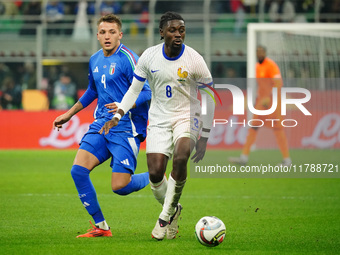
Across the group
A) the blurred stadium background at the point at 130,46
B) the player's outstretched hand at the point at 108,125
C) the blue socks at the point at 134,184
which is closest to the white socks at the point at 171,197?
the blue socks at the point at 134,184

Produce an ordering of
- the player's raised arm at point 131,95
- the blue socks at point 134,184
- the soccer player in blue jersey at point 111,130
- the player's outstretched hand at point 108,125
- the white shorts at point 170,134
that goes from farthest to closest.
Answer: the blue socks at point 134,184 < the soccer player in blue jersey at point 111,130 < the player's raised arm at point 131,95 < the white shorts at point 170,134 < the player's outstretched hand at point 108,125

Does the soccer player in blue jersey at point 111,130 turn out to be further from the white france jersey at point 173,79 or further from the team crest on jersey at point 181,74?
the team crest on jersey at point 181,74

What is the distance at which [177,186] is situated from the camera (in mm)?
6648

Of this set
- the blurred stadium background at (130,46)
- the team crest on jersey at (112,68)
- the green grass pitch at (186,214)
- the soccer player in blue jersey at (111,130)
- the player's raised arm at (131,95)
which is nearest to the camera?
the green grass pitch at (186,214)

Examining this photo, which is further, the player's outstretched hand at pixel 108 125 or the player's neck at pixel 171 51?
the player's neck at pixel 171 51

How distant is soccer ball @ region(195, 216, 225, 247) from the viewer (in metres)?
6.30

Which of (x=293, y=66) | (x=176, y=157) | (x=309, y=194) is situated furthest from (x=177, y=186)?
(x=293, y=66)

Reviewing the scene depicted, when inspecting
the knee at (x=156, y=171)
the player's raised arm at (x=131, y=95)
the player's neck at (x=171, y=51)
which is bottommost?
the knee at (x=156, y=171)

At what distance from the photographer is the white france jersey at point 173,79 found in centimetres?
679

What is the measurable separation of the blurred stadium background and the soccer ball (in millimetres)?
11552

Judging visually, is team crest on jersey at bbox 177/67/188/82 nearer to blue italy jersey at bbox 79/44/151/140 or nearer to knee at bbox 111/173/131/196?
blue italy jersey at bbox 79/44/151/140

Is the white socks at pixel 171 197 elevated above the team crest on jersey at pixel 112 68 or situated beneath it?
situated beneath

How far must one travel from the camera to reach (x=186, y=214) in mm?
8859

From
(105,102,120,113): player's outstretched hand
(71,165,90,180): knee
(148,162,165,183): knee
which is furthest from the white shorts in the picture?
(71,165,90,180): knee
